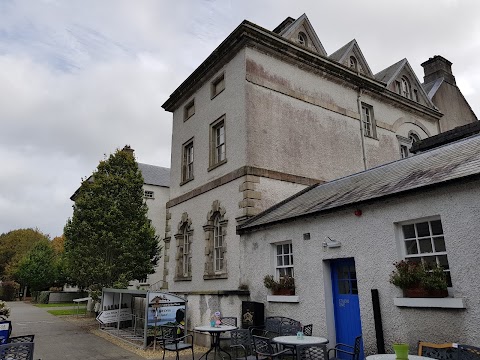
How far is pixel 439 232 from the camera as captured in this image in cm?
736

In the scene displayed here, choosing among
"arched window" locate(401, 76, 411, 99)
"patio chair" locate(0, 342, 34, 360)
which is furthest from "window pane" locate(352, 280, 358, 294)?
"arched window" locate(401, 76, 411, 99)

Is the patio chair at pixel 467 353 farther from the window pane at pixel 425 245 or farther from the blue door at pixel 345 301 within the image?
the blue door at pixel 345 301

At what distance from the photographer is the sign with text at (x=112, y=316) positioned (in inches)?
597

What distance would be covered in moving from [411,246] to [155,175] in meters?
32.2

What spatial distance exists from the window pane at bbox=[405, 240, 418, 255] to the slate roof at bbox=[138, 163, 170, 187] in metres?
29.5

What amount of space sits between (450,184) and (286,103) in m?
9.44

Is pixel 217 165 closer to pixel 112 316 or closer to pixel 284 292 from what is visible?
pixel 284 292

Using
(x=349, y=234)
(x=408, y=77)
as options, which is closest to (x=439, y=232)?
(x=349, y=234)

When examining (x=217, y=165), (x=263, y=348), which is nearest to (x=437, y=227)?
(x=263, y=348)

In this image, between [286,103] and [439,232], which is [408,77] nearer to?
[286,103]

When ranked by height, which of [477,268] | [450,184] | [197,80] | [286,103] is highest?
[197,80]

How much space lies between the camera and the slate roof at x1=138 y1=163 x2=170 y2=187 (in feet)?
117

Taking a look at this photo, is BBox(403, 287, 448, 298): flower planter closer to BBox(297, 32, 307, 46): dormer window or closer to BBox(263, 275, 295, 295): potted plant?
BBox(263, 275, 295, 295): potted plant

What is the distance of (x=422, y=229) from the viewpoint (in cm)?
762
